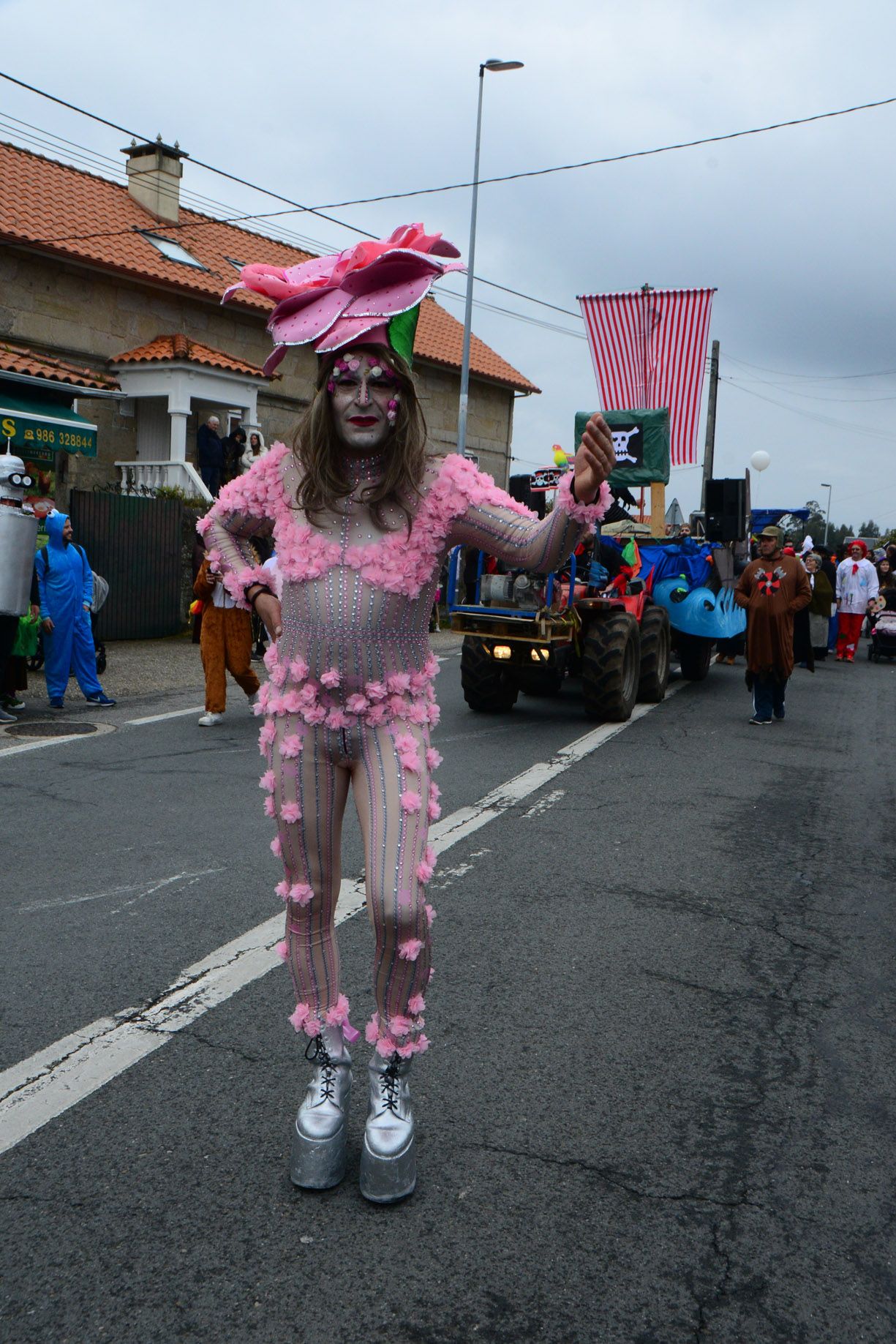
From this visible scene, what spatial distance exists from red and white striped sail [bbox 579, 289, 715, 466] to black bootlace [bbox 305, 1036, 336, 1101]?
45.8ft

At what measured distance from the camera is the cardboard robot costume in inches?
370

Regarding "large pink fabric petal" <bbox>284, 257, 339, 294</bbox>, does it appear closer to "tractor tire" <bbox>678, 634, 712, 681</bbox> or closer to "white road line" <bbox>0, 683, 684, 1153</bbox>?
"white road line" <bbox>0, 683, 684, 1153</bbox>

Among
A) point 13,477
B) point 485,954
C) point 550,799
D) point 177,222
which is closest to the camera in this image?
point 485,954

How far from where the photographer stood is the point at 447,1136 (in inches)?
120

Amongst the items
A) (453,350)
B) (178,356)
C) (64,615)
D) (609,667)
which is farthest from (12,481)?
(453,350)

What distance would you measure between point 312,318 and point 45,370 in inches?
614

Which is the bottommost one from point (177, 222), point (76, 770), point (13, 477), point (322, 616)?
point (76, 770)

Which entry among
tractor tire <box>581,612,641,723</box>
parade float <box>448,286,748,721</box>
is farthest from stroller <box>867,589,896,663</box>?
tractor tire <box>581,612,641,723</box>

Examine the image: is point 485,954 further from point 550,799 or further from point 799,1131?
point 550,799

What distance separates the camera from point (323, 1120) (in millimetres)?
2791

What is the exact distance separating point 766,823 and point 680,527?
311 inches

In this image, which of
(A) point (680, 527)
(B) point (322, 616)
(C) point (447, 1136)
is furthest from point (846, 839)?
(A) point (680, 527)

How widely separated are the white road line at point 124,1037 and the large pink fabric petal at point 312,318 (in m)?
2.05

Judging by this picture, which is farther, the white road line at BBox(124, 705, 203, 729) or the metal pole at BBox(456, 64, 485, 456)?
the metal pole at BBox(456, 64, 485, 456)
